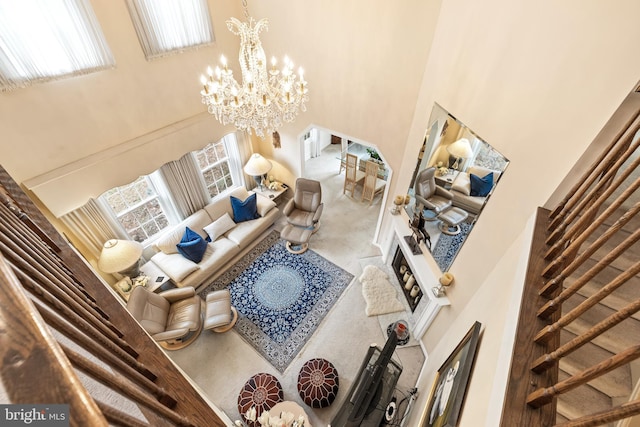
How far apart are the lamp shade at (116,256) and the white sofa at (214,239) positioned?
772 millimetres

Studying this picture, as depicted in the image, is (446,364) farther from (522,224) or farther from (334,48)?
(334,48)

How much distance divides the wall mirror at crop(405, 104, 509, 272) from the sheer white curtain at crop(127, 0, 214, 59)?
12.3 feet

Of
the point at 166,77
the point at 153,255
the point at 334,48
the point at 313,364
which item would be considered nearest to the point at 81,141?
the point at 166,77

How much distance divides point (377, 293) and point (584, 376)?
4.14 m

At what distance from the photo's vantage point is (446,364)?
2.62 m

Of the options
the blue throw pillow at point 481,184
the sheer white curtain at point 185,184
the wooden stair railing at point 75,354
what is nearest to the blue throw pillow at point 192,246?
the sheer white curtain at point 185,184

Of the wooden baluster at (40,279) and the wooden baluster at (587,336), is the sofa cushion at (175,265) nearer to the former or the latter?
the wooden baluster at (40,279)

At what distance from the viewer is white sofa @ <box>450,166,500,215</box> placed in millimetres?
2810

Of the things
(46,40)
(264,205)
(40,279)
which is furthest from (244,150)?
(40,279)

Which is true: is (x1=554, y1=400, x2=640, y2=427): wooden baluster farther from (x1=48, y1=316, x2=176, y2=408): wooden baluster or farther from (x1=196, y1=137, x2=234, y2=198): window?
(x1=196, y1=137, x2=234, y2=198): window

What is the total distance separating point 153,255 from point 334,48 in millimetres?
4752

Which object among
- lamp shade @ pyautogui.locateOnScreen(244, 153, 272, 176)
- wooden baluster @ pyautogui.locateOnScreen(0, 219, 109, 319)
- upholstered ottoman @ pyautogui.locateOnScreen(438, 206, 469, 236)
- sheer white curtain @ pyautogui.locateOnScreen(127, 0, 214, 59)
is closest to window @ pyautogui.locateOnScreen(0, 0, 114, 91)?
sheer white curtain @ pyautogui.locateOnScreen(127, 0, 214, 59)

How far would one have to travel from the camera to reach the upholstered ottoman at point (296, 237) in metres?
5.48

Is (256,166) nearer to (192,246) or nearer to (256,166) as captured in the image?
(256,166)
